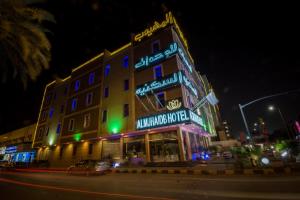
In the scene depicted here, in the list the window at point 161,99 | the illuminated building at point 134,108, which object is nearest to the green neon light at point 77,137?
the illuminated building at point 134,108

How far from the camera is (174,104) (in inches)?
755

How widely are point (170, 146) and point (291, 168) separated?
1078 centimetres

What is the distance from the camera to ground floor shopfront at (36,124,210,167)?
61.4ft

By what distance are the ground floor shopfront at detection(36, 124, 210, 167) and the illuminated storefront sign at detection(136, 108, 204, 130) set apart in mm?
1334

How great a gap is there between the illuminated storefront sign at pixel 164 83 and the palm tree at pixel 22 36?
46.1 ft

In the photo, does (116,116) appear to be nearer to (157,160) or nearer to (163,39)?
(157,160)

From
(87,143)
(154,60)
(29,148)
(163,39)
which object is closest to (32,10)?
(154,60)

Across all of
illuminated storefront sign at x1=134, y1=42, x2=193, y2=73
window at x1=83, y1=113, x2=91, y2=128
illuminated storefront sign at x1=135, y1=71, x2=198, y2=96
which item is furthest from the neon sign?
window at x1=83, y1=113, x2=91, y2=128

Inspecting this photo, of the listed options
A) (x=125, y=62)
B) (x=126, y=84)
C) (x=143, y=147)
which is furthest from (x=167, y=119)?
(x=125, y=62)

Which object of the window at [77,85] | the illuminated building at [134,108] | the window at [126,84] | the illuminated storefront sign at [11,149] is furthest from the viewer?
the illuminated storefront sign at [11,149]

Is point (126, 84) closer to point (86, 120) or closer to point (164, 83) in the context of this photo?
point (164, 83)

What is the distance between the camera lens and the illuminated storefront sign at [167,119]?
1698cm

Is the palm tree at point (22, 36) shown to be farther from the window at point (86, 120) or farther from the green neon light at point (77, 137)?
the green neon light at point (77, 137)

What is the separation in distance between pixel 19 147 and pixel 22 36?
46.5 metres
